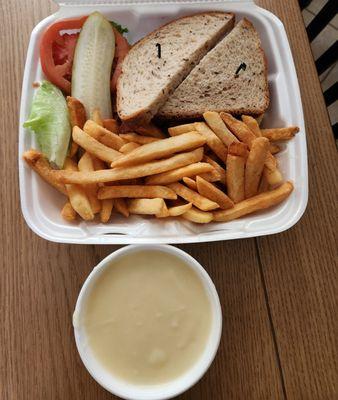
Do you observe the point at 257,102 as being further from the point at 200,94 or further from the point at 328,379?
the point at 328,379

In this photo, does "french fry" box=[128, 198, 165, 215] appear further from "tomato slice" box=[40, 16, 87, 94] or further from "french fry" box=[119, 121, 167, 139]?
"tomato slice" box=[40, 16, 87, 94]

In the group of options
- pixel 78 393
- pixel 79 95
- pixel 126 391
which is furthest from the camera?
pixel 79 95

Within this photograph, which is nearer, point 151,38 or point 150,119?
point 150,119

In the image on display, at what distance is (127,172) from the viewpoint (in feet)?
3.61

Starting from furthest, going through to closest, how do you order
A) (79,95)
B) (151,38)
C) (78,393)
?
(151,38) → (79,95) → (78,393)

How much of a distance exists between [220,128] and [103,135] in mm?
305

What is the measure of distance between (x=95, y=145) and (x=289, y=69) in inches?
24.0

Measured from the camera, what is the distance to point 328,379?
108cm

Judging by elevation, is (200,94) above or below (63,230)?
above

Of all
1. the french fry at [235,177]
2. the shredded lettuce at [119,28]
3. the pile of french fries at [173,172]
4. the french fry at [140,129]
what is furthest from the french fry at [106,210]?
the shredded lettuce at [119,28]

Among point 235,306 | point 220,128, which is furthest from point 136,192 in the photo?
point 235,306

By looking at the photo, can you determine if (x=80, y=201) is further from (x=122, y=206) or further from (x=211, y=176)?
(x=211, y=176)

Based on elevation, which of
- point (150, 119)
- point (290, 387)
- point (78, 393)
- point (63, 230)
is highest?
point (150, 119)

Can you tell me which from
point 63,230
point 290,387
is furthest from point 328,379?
A: point 63,230
